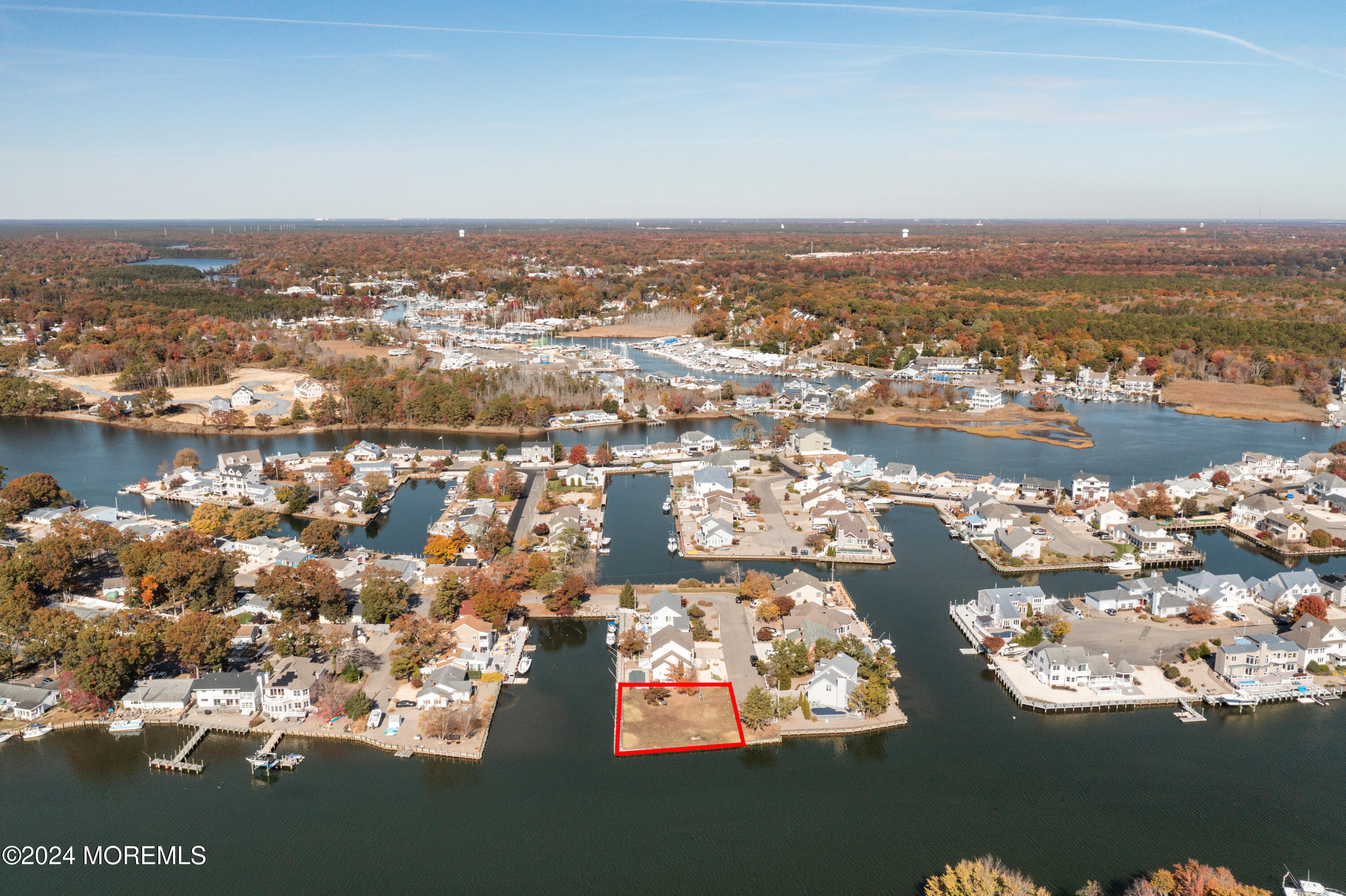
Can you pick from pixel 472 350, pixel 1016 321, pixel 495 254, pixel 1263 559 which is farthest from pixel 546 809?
pixel 495 254

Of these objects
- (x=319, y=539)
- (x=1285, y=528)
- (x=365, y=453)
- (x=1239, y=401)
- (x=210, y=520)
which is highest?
(x=1239, y=401)

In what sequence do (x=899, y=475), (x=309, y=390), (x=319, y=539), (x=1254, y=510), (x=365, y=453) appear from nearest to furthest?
(x=319, y=539), (x=1254, y=510), (x=899, y=475), (x=365, y=453), (x=309, y=390)

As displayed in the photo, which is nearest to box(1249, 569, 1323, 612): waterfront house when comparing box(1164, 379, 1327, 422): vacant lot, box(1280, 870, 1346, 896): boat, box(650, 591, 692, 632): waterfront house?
box(1280, 870, 1346, 896): boat

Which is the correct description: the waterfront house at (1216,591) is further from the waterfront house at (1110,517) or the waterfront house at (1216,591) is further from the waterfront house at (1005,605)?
the waterfront house at (1110,517)

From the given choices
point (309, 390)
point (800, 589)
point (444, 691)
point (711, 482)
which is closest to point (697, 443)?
point (711, 482)

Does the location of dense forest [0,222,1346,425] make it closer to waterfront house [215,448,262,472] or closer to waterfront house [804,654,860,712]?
waterfront house [215,448,262,472]

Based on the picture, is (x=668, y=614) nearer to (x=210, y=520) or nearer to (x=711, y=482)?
(x=711, y=482)

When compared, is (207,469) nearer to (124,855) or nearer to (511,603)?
(511,603)
